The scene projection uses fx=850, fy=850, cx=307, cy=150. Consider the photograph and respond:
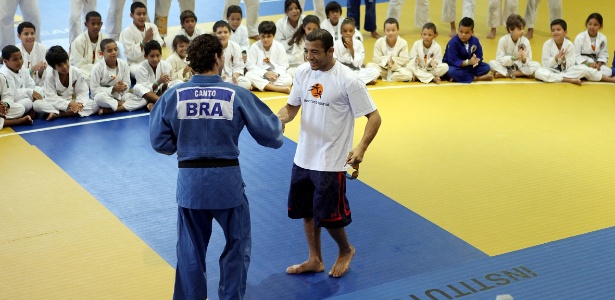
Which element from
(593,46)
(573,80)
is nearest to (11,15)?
(573,80)

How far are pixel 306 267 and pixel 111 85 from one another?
4.31 meters

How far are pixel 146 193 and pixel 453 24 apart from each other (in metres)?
6.74

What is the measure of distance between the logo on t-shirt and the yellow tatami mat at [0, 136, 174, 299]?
1497mm

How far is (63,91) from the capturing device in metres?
8.65

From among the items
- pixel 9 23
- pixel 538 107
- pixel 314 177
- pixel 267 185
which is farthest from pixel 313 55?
pixel 9 23

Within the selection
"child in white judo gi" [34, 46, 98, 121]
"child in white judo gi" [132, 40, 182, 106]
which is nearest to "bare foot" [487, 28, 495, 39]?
"child in white judo gi" [132, 40, 182, 106]

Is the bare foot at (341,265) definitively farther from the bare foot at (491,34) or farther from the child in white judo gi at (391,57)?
the bare foot at (491,34)

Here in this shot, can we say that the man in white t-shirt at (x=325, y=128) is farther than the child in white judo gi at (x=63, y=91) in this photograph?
No

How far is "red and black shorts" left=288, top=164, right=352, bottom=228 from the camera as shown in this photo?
17.0ft

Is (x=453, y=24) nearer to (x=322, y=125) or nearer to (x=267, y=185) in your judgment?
(x=267, y=185)

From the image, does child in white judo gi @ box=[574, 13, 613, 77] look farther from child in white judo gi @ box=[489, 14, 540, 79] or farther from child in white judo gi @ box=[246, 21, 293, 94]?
child in white judo gi @ box=[246, 21, 293, 94]

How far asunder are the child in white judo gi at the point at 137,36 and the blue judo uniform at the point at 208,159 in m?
5.49

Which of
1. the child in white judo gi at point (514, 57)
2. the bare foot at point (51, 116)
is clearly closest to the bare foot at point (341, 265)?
the bare foot at point (51, 116)

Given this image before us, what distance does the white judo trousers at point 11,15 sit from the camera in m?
9.80
